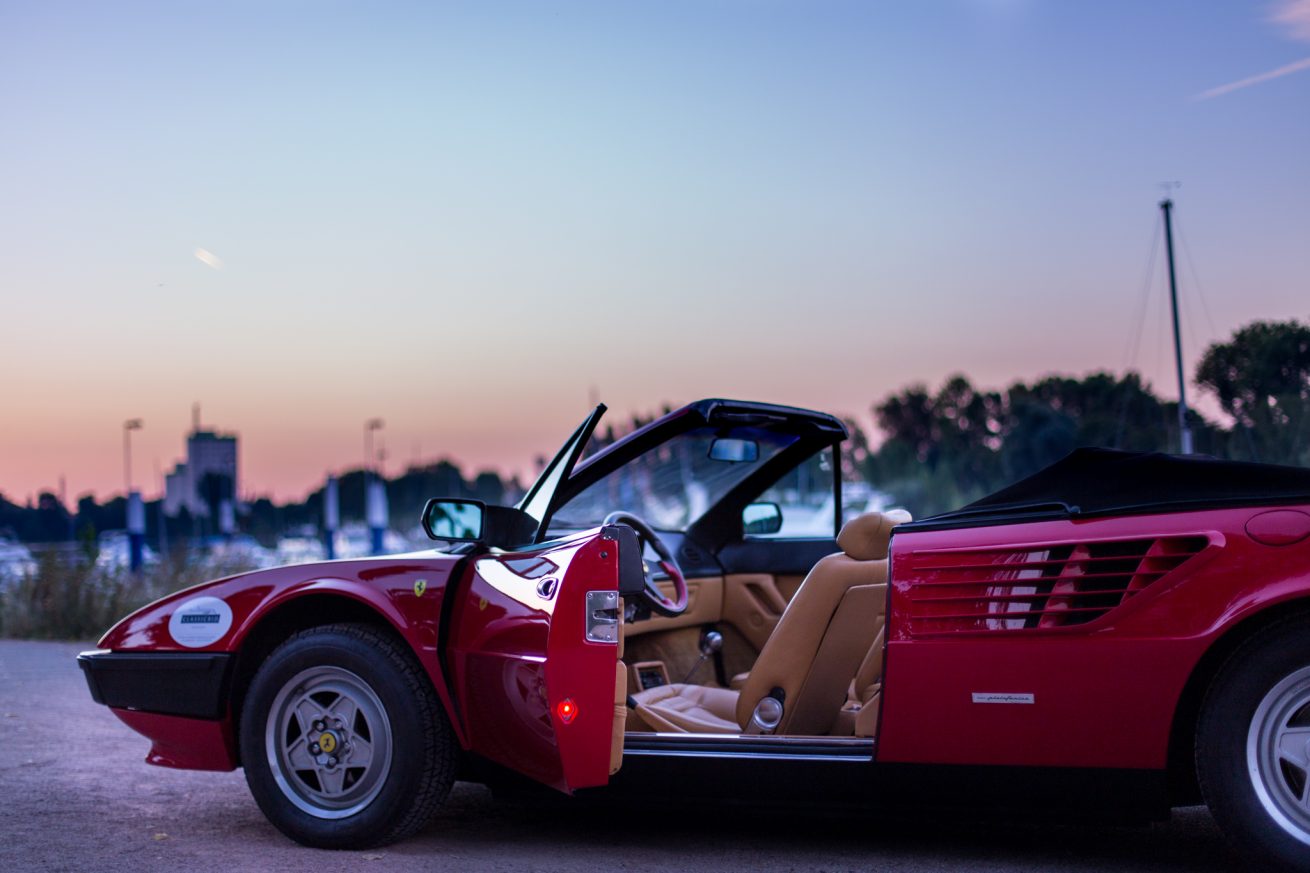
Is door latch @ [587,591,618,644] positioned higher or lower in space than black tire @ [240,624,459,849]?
higher

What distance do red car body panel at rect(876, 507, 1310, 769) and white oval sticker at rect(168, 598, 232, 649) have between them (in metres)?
2.54

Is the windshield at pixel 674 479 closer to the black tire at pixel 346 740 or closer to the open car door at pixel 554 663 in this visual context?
the open car door at pixel 554 663

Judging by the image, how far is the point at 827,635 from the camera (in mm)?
4809

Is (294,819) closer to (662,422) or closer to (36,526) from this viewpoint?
(662,422)

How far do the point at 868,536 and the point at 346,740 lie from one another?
202 cm

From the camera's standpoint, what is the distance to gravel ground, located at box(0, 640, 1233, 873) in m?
4.56

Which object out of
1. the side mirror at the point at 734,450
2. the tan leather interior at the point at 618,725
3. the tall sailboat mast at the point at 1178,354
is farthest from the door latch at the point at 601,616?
the tall sailboat mast at the point at 1178,354

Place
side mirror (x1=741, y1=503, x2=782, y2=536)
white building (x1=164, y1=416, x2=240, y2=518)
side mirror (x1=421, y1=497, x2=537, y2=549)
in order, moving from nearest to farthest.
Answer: side mirror (x1=421, y1=497, x2=537, y2=549), side mirror (x1=741, y1=503, x2=782, y2=536), white building (x1=164, y1=416, x2=240, y2=518)

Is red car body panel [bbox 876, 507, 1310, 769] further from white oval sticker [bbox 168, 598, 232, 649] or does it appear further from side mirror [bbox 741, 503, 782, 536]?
white oval sticker [bbox 168, 598, 232, 649]

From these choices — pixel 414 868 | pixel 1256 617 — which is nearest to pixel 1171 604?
pixel 1256 617

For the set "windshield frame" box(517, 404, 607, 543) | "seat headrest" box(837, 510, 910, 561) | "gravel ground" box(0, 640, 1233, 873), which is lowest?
"gravel ground" box(0, 640, 1233, 873)

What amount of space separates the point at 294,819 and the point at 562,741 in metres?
1.19

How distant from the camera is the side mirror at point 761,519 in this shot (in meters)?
6.54

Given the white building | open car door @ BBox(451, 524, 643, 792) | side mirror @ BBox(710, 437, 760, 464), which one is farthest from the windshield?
the white building
